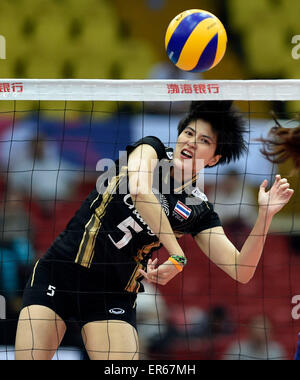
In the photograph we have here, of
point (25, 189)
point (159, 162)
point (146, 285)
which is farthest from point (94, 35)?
point (159, 162)

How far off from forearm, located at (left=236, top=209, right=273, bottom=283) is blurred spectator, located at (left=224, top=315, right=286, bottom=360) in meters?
1.98

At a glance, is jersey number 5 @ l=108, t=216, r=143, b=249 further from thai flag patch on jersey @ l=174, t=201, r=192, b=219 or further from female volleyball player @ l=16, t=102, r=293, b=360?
thai flag patch on jersey @ l=174, t=201, r=192, b=219

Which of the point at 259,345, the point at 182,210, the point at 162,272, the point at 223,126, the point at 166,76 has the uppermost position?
the point at 166,76

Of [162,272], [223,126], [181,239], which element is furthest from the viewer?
[181,239]

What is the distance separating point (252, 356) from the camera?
5254mm

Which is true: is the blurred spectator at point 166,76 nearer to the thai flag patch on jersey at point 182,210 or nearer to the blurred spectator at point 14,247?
the blurred spectator at point 14,247

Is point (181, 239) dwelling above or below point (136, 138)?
below

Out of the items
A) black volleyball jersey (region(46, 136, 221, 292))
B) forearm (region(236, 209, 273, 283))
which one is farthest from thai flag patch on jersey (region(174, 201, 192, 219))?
forearm (region(236, 209, 273, 283))

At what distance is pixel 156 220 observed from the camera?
318 cm

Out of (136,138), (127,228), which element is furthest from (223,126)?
(136,138)

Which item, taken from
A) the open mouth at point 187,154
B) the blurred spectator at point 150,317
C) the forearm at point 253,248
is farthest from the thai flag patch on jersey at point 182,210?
the blurred spectator at point 150,317

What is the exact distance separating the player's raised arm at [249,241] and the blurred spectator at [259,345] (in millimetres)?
1992

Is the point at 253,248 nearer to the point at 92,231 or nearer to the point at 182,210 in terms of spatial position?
the point at 182,210

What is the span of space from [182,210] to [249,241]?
0.42 metres
